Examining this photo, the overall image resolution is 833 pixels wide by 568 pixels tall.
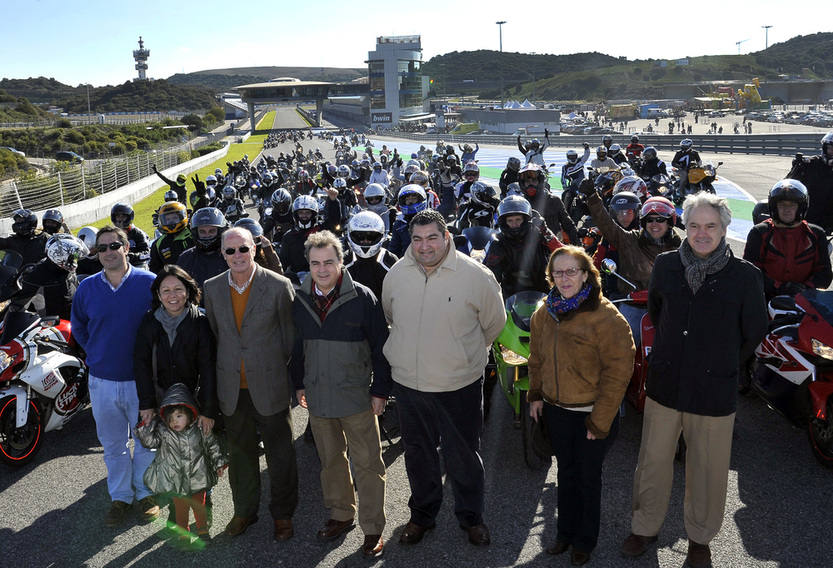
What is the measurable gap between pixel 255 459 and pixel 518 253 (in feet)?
9.97

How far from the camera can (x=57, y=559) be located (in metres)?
4.70

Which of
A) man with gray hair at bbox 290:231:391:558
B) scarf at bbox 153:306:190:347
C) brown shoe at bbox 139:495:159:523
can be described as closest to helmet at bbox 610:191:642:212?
man with gray hair at bbox 290:231:391:558

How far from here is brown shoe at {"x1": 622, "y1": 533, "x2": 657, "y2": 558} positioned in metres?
4.36

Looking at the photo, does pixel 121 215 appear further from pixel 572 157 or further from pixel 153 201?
pixel 153 201

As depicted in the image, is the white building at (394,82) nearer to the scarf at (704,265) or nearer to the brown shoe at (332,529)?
the brown shoe at (332,529)

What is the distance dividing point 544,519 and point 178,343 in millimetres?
2794

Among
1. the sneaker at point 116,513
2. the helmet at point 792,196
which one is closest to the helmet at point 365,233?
the sneaker at point 116,513

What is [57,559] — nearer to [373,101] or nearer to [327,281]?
[327,281]

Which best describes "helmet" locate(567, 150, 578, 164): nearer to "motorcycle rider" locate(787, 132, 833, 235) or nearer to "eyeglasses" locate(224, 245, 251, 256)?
"motorcycle rider" locate(787, 132, 833, 235)

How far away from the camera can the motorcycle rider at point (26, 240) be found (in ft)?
28.6

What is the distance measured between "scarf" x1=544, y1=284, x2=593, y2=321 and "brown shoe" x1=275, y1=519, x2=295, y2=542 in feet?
7.62

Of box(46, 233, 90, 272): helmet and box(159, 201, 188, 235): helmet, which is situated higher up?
box(159, 201, 188, 235): helmet

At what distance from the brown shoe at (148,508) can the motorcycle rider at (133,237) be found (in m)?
3.66

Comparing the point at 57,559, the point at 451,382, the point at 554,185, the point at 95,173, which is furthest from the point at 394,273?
the point at 95,173
